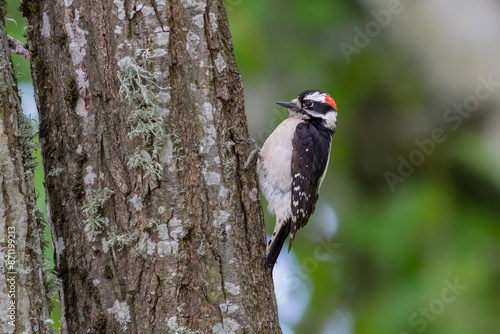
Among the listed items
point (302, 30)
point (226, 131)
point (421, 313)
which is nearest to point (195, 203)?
point (226, 131)

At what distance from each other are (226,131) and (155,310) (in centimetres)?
82

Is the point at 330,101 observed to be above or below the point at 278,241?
above

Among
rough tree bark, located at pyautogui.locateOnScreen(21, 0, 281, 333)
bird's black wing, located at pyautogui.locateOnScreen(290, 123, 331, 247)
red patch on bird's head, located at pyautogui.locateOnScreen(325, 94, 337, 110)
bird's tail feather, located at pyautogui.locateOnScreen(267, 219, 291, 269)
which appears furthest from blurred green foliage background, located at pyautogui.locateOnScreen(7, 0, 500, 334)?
rough tree bark, located at pyautogui.locateOnScreen(21, 0, 281, 333)

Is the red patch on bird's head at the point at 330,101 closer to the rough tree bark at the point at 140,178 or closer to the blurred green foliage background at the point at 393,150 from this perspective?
the blurred green foliage background at the point at 393,150

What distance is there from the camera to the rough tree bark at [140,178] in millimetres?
2199

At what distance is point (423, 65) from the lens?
4.26 m

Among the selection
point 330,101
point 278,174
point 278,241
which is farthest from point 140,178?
point 330,101

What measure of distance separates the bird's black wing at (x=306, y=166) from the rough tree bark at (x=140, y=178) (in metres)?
1.69

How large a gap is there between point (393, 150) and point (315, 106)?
2.39ft

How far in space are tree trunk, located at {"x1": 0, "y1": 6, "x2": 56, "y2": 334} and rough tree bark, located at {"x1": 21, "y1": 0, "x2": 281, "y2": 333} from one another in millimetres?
241

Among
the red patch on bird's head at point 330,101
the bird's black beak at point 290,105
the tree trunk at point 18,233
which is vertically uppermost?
the bird's black beak at point 290,105

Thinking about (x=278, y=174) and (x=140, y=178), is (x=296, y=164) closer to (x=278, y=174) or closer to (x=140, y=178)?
(x=278, y=174)

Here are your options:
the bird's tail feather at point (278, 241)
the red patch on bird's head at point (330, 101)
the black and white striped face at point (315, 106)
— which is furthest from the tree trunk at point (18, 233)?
the red patch on bird's head at point (330, 101)

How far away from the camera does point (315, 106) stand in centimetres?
450
